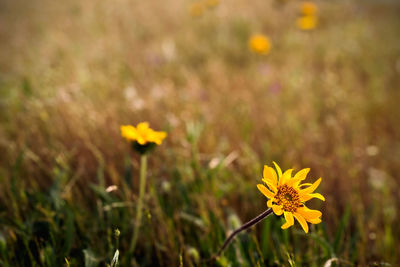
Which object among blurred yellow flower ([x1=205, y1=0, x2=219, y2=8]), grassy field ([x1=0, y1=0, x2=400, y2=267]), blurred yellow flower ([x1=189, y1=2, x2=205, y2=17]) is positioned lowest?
grassy field ([x1=0, y1=0, x2=400, y2=267])

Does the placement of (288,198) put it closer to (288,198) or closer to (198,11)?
(288,198)

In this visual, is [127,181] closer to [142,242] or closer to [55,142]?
[142,242]

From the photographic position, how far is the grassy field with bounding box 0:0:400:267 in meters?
1.16

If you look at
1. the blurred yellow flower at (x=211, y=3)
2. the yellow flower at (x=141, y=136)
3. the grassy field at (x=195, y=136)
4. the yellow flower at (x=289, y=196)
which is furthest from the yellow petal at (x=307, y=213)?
the blurred yellow flower at (x=211, y=3)

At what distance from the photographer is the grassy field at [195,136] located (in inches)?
45.8

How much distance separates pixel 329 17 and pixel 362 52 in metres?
1.93

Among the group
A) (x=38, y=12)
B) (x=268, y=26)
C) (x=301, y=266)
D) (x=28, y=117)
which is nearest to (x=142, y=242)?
(x=301, y=266)

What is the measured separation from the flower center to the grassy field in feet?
0.61

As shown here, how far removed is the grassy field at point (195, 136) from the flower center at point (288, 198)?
19 centimetres

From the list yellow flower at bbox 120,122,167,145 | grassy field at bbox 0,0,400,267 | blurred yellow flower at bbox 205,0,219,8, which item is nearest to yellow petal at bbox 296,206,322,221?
grassy field at bbox 0,0,400,267

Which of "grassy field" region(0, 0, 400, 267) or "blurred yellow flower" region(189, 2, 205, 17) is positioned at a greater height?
"blurred yellow flower" region(189, 2, 205, 17)

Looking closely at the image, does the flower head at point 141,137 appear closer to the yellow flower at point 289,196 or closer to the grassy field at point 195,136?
the grassy field at point 195,136

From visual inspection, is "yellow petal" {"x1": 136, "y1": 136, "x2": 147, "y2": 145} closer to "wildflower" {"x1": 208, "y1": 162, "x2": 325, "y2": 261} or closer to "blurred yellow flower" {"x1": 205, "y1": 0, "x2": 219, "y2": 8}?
"wildflower" {"x1": 208, "y1": 162, "x2": 325, "y2": 261}

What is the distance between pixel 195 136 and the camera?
1530 mm
